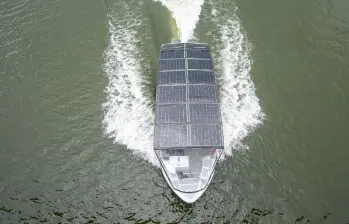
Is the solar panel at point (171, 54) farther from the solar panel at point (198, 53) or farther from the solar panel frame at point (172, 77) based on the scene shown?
the solar panel frame at point (172, 77)

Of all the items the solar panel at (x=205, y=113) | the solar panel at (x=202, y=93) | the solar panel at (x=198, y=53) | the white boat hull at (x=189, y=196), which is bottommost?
the white boat hull at (x=189, y=196)

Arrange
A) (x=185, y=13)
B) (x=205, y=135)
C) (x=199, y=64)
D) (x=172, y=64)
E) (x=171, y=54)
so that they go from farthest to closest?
(x=185, y=13)
(x=171, y=54)
(x=172, y=64)
(x=199, y=64)
(x=205, y=135)

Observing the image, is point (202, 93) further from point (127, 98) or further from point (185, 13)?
point (185, 13)

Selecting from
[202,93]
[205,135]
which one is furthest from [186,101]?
[205,135]

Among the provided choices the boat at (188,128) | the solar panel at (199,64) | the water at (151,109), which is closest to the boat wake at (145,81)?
the water at (151,109)

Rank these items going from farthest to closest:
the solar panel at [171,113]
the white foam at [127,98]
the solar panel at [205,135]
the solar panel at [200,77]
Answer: the solar panel at [200,77]
the white foam at [127,98]
the solar panel at [171,113]
the solar panel at [205,135]

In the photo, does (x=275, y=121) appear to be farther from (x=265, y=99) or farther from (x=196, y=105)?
(x=196, y=105)

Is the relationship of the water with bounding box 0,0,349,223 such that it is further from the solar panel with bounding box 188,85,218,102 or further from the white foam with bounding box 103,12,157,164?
the solar panel with bounding box 188,85,218,102
